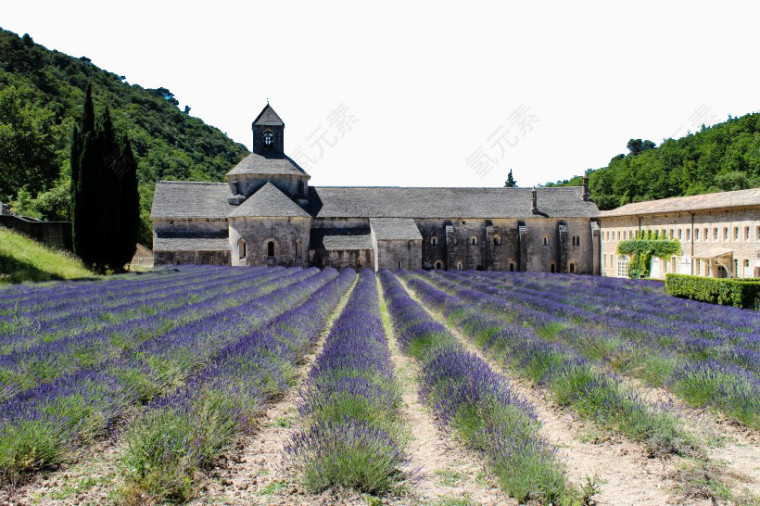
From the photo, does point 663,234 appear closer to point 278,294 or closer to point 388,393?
point 278,294

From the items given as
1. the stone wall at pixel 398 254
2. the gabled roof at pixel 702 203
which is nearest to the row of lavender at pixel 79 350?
the stone wall at pixel 398 254

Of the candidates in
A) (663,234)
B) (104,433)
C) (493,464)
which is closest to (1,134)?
(104,433)

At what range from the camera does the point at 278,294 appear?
1480cm

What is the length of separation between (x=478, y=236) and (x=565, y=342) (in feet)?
98.2

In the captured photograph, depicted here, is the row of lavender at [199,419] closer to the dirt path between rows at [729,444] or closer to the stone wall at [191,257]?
the dirt path between rows at [729,444]

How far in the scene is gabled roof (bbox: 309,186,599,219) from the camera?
1518 inches

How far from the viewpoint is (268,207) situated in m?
33.4

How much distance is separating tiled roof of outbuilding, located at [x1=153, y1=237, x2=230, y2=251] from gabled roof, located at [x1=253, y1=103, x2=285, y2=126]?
9.88 metres

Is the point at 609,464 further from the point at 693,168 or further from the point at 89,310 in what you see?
the point at 693,168

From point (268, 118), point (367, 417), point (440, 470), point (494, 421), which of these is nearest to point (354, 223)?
point (268, 118)

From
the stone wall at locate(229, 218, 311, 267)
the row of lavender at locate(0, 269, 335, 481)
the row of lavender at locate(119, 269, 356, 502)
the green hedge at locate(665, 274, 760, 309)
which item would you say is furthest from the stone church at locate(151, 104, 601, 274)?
the row of lavender at locate(119, 269, 356, 502)

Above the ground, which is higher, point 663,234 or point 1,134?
point 1,134

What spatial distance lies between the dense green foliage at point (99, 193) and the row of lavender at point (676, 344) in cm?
1922

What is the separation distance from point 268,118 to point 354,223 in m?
10.6
